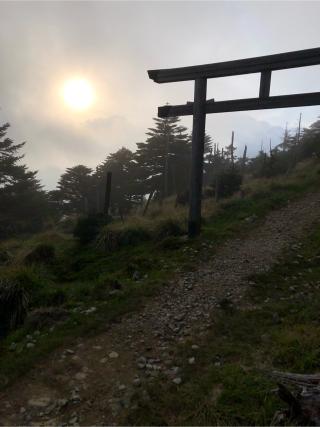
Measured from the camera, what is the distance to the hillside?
380 cm

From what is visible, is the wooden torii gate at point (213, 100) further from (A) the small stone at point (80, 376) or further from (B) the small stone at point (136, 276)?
(A) the small stone at point (80, 376)

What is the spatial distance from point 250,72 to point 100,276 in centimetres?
587

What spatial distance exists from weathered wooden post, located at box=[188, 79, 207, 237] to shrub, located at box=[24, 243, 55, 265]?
160 inches

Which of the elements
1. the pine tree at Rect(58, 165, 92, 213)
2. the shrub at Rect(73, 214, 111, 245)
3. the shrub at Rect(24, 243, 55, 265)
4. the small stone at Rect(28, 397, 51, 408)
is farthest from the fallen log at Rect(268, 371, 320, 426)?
the pine tree at Rect(58, 165, 92, 213)

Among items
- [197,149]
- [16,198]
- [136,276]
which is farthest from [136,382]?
[16,198]

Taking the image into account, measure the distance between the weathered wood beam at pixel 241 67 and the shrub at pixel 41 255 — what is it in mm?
5601

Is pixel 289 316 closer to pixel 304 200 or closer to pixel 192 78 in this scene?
pixel 192 78

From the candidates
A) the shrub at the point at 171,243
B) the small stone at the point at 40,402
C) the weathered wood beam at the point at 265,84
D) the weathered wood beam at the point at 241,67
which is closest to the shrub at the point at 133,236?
the shrub at the point at 171,243

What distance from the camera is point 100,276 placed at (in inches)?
311

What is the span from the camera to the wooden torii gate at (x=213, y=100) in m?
7.91

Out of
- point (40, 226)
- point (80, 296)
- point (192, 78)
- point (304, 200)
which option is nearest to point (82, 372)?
point (80, 296)

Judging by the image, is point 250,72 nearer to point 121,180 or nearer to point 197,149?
point 197,149

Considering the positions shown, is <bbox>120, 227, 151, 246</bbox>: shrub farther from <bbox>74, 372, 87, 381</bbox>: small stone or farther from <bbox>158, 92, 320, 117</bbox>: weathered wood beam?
<bbox>74, 372, 87, 381</bbox>: small stone

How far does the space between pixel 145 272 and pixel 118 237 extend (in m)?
2.49
